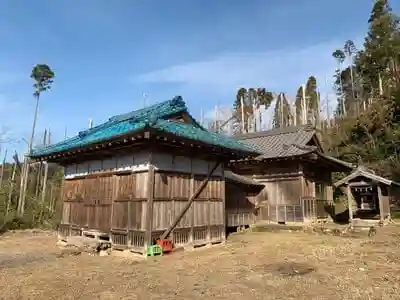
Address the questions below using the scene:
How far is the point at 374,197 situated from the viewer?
2217cm

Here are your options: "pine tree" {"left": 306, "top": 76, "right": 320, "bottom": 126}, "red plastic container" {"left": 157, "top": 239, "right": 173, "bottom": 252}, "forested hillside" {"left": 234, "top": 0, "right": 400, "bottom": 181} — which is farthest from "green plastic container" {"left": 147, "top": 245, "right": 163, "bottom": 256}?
"pine tree" {"left": 306, "top": 76, "right": 320, "bottom": 126}

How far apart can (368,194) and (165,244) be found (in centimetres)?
1631

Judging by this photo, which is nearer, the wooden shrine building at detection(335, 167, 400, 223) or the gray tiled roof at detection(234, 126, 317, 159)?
the wooden shrine building at detection(335, 167, 400, 223)

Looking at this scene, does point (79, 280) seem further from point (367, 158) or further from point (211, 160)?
point (367, 158)

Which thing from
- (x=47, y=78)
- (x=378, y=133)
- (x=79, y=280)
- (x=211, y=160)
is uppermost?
(x=47, y=78)

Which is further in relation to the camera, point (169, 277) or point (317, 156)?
point (317, 156)

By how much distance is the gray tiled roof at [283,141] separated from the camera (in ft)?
65.9

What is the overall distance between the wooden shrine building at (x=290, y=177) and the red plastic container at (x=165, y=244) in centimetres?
916

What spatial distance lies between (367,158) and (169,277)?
97.8 ft

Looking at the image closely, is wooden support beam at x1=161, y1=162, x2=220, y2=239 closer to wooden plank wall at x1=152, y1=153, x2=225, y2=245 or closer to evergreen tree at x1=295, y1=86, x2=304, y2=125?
wooden plank wall at x1=152, y1=153, x2=225, y2=245

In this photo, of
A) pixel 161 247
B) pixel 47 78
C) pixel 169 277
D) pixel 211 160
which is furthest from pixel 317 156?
pixel 47 78

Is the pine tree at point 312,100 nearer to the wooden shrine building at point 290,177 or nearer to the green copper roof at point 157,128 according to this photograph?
the wooden shrine building at point 290,177

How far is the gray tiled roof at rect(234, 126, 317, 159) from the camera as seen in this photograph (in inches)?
791

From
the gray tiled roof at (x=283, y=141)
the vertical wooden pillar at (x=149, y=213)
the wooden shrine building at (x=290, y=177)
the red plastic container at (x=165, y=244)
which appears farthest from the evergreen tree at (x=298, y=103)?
the vertical wooden pillar at (x=149, y=213)
